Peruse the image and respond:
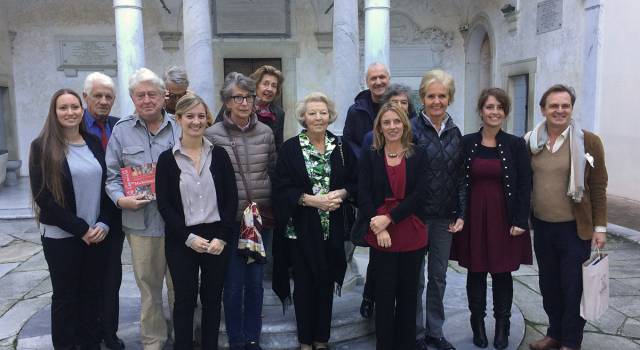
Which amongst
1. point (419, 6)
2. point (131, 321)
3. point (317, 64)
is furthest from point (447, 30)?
point (131, 321)

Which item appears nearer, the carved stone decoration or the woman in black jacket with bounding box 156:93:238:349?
the woman in black jacket with bounding box 156:93:238:349

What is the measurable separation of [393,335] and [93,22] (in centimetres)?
940

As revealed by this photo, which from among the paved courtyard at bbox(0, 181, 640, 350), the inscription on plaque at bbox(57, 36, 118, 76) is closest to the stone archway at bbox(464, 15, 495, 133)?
the paved courtyard at bbox(0, 181, 640, 350)

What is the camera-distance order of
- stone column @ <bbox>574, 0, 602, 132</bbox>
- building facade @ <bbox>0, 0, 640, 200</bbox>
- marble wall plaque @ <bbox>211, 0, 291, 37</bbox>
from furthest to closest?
marble wall plaque @ <bbox>211, 0, 291, 37</bbox> < building facade @ <bbox>0, 0, 640, 200</bbox> < stone column @ <bbox>574, 0, 602, 132</bbox>

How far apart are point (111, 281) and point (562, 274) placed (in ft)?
9.04

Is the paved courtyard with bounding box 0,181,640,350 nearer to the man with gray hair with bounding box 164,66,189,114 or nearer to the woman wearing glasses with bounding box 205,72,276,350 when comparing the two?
the woman wearing glasses with bounding box 205,72,276,350

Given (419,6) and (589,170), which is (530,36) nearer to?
(419,6)

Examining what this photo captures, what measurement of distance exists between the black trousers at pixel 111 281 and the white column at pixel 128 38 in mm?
3817

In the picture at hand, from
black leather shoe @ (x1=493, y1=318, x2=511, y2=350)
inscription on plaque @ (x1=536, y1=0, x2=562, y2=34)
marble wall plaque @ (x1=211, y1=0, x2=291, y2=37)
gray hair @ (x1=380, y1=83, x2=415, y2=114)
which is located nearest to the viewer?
gray hair @ (x1=380, y1=83, x2=415, y2=114)

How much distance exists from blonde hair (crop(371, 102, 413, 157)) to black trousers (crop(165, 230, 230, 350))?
1025 millimetres

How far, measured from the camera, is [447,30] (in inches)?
435

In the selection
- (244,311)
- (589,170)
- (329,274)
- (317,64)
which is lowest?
(244,311)

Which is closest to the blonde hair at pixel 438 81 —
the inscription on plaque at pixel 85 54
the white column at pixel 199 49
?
the white column at pixel 199 49

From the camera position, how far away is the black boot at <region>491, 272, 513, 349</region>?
3230 mm
